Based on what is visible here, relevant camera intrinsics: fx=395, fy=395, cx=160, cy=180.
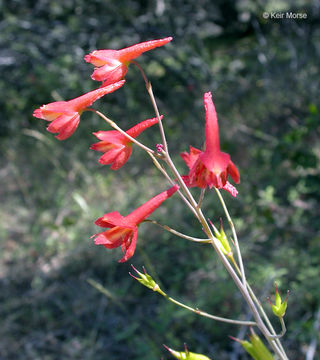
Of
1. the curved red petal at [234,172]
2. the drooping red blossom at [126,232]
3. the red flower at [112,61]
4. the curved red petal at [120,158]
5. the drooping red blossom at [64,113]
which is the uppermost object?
the red flower at [112,61]

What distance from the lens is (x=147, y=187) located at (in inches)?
188

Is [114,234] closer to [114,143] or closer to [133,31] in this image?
[114,143]

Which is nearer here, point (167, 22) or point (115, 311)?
point (115, 311)

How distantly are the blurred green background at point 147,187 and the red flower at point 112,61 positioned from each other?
1366 mm

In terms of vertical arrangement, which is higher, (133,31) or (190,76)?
(133,31)

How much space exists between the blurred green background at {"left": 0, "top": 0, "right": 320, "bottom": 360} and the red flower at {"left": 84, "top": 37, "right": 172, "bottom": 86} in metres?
1.37

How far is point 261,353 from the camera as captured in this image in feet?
4.69

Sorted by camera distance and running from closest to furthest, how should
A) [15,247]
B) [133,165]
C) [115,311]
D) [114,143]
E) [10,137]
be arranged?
[114,143] → [115,311] → [15,247] → [133,165] → [10,137]

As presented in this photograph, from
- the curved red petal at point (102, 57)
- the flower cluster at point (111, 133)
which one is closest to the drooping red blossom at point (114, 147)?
the flower cluster at point (111, 133)

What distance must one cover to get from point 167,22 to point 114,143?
407 centimetres

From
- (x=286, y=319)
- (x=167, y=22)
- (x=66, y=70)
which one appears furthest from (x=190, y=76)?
(x=286, y=319)

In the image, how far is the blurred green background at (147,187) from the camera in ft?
10.2

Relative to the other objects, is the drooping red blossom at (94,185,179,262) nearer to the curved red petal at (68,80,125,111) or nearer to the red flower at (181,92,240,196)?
the red flower at (181,92,240,196)

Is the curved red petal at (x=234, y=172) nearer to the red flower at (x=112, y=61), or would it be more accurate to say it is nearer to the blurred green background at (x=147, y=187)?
the red flower at (x=112, y=61)
